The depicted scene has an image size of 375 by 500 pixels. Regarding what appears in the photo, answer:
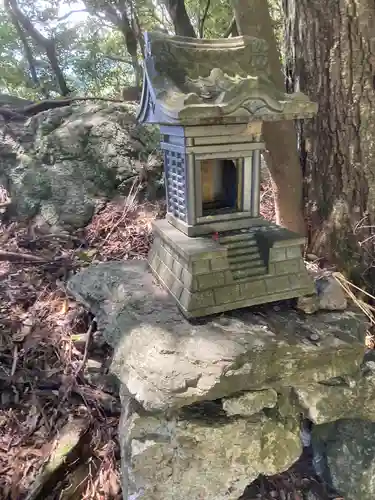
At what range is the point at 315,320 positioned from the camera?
2.58 m

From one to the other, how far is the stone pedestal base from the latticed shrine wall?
0.16 meters

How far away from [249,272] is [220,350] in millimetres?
591

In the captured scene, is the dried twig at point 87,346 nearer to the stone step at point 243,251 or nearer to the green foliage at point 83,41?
the stone step at point 243,251

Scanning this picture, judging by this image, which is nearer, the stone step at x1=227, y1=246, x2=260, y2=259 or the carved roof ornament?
the carved roof ornament

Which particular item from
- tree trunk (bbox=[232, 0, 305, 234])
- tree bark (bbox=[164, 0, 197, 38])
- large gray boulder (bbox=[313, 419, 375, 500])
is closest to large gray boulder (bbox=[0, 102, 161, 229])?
tree bark (bbox=[164, 0, 197, 38])

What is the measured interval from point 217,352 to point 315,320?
0.79 meters

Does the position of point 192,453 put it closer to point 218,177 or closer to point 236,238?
point 236,238

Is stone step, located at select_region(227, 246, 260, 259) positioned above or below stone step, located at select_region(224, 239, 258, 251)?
below

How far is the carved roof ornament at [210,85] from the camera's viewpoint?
210 centimetres

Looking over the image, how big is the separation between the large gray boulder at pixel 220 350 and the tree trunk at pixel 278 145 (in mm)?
1172

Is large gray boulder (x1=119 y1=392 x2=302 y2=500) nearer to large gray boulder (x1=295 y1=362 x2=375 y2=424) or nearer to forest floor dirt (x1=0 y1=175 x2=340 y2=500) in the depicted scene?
large gray boulder (x1=295 y1=362 x2=375 y2=424)

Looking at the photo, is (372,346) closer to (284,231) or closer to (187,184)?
(284,231)

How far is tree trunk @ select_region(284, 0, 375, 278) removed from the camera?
9.70 ft

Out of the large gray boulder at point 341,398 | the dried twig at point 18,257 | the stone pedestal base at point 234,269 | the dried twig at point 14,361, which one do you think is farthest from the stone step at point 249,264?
the dried twig at point 18,257
